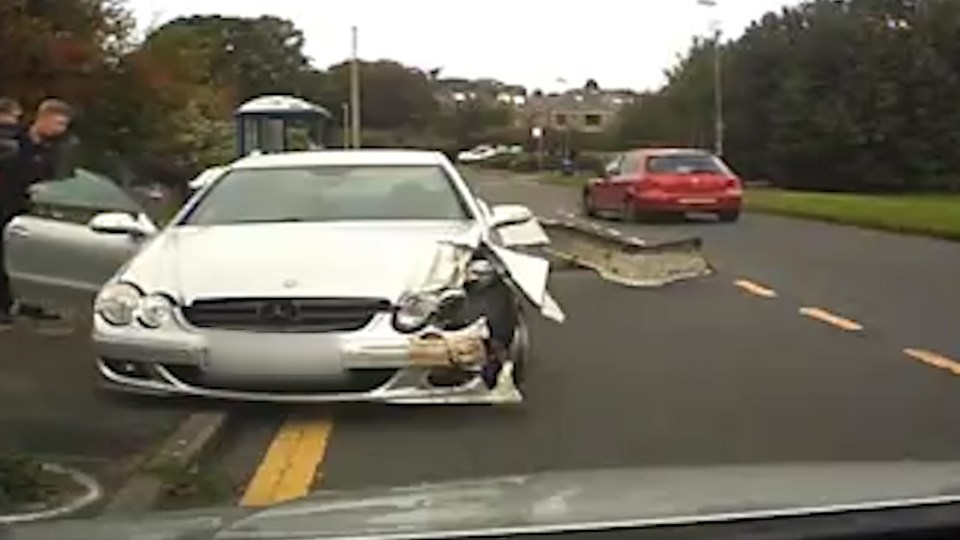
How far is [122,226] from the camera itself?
1080cm

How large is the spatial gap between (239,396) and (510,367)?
1.40 metres

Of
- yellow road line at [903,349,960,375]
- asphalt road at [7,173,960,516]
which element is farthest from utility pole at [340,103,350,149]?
yellow road line at [903,349,960,375]

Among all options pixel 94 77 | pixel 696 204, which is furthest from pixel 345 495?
pixel 696 204

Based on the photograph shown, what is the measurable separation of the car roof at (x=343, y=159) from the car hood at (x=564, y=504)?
276 inches

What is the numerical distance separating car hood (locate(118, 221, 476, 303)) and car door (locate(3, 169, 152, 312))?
Result: 1754 millimetres

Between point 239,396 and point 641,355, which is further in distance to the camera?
point 641,355

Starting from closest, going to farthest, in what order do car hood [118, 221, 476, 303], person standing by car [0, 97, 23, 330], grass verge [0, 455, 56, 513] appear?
grass verge [0, 455, 56, 513], car hood [118, 221, 476, 303], person standing by car [0, 97, 23, 330]

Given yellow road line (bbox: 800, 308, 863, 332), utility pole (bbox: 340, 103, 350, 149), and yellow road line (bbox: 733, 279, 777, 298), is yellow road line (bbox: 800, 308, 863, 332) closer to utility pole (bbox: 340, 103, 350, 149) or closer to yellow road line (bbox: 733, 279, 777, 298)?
yellow road line (bbox: 733, 279, 777, 298)

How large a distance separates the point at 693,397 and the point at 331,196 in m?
2.31

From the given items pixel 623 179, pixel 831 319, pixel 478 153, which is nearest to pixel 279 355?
pixel 831 319

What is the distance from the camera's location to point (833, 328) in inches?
531

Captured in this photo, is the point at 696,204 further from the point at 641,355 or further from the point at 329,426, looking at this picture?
the point at 329,426

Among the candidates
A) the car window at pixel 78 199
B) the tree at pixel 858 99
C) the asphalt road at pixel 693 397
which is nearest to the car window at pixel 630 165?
the asphalt road at pixel 693 397

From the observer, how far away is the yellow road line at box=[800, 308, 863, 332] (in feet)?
44.4
